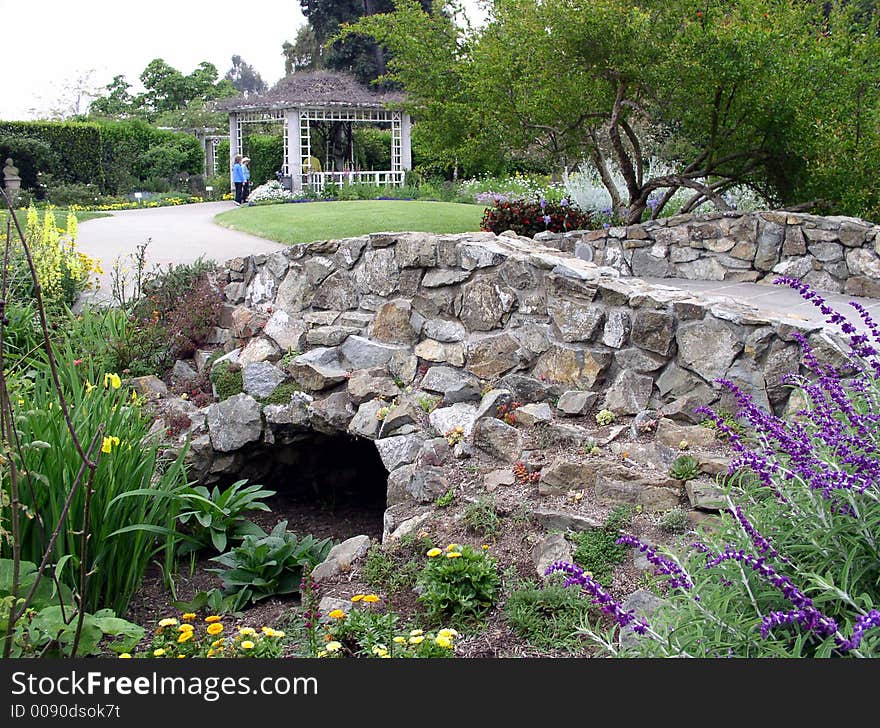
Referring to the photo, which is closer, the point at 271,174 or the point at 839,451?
the point at 839,451

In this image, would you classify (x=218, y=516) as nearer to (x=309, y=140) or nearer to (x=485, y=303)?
(x=485, y=303)

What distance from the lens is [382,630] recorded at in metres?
3.70

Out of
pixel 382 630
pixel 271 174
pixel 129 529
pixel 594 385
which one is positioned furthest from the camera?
pixel 271 174

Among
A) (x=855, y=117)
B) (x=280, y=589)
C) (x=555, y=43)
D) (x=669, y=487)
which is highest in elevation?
(x=555, y=43)

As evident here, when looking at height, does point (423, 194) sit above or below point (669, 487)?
above

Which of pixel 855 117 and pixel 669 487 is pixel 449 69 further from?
pixel 669 487

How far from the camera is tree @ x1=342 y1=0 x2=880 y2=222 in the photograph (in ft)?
30.3

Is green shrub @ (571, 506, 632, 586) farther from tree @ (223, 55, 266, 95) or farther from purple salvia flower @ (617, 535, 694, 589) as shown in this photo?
tree @ (223, 55, 266, 95)

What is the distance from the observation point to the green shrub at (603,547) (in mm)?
3999

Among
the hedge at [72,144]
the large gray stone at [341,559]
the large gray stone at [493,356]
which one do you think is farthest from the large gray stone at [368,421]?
the hedge at [72,144]

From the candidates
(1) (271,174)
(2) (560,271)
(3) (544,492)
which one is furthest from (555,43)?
(1) (271,174)

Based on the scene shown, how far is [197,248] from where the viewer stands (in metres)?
12.2

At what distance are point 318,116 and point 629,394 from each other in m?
21.6

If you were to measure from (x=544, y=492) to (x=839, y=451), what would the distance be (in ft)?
7.14
